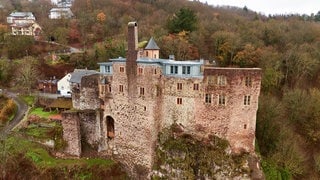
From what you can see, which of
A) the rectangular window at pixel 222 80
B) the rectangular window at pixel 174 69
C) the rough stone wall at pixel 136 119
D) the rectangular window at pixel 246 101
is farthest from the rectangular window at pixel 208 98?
the rough stone wall at pixel 136 119

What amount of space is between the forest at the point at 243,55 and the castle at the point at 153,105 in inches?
321

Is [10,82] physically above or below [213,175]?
above

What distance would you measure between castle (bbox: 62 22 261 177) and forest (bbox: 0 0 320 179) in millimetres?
8144

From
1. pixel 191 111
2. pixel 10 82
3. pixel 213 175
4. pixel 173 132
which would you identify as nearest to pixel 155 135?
pixel 173 132

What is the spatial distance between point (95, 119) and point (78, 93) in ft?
15.6

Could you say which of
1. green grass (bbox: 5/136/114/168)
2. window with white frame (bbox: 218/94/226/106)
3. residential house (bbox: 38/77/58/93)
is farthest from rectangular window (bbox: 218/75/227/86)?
residential house (bbox: 38/77/58/93)

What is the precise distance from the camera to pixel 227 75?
30.5 m

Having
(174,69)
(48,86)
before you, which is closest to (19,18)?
(48,86)

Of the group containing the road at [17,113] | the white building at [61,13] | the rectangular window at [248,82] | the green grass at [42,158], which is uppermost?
the white building at [61,13]

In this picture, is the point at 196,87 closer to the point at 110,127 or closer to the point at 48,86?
the point at 110,127

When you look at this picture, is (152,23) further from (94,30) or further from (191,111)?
(191,111)

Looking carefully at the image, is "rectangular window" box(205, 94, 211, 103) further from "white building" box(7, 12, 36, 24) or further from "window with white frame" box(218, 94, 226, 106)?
"white building" box(7, 12, 36, 24)

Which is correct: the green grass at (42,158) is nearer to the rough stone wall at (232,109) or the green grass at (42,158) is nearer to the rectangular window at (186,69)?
the rough stone wall at (232,109)

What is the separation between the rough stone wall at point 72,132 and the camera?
119 feet
